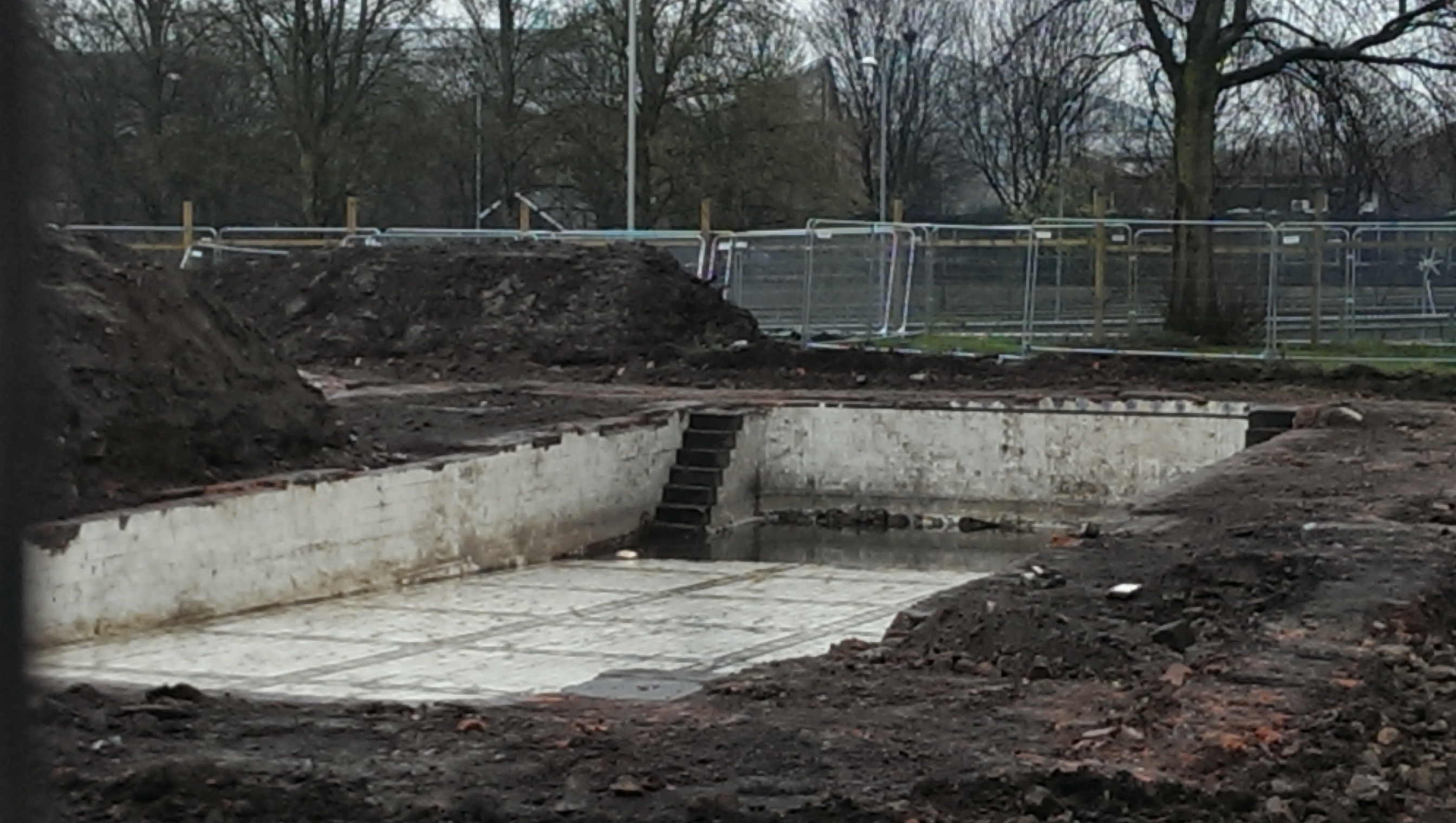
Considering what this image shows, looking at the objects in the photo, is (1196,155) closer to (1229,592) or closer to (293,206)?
(1229,592)

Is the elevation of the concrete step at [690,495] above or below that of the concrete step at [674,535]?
above

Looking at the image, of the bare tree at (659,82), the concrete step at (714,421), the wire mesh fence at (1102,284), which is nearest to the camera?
the concrete step at (714,421)

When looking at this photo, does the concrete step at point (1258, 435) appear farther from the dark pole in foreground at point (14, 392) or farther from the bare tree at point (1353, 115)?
the dark pole in foreground at point (14, 392)

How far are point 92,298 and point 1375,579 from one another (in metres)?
10.6

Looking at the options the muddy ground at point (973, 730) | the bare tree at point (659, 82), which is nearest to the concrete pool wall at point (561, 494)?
the muddy ground at point (973, 730)

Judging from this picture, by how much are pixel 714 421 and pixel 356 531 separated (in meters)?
6.63

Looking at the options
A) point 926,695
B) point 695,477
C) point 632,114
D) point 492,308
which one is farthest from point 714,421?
point 632,114

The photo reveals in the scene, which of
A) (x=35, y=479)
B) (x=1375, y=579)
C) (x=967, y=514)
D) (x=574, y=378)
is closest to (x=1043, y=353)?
(x=967, y=514)

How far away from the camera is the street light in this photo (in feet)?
188

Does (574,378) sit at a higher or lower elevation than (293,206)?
lower

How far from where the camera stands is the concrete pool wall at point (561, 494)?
13.7m

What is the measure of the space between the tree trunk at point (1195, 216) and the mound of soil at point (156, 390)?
44.5ft

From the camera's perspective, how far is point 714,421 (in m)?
21.8

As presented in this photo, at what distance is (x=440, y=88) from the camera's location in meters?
49.7
